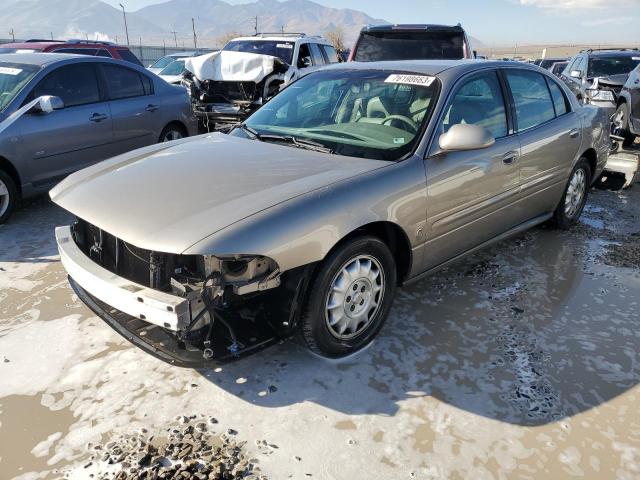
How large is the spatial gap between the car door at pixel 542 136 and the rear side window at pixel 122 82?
4.39m

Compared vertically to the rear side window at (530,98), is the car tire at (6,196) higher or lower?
lower

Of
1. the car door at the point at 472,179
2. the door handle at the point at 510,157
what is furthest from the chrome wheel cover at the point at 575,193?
the door handle at the point at 510,157

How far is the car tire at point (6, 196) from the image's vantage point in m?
4.91

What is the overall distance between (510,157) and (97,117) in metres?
4.38

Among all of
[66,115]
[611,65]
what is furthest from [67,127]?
[611,65]

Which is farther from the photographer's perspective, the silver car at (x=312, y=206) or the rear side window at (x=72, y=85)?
the rear side window at (x=72, y=85)

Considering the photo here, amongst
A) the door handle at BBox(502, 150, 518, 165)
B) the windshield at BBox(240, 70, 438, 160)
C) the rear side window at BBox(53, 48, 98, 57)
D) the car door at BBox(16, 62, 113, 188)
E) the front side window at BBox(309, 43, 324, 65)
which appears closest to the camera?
the windshield at BBox(240, 70, 438, 160)

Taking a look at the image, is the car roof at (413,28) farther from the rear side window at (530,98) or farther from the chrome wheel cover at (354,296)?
the chrome wheel cover at (354,296)

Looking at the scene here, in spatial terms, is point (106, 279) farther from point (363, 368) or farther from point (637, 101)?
point (637, 101)

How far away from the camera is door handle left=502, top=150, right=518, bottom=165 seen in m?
3.71

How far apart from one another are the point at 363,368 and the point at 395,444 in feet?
1.91

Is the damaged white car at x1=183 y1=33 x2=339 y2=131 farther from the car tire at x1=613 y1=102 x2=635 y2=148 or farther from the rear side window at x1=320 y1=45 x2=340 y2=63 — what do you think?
the car tire at x1=613 y1=102 x2=635 y2=148

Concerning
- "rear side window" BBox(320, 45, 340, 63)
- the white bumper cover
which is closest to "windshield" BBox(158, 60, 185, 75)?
"rear side window" BBox(320, 45, 340, 63)

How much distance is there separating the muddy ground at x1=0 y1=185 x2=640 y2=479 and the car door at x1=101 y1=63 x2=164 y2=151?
269 cm
